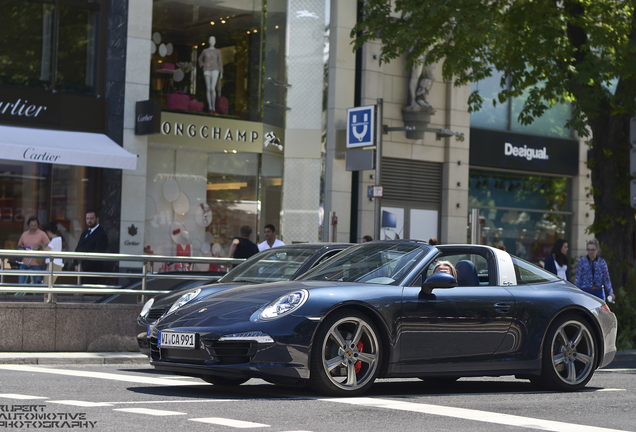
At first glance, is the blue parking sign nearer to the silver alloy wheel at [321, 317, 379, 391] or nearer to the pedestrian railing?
the pedestrian railing

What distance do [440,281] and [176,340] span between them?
2.20 meters

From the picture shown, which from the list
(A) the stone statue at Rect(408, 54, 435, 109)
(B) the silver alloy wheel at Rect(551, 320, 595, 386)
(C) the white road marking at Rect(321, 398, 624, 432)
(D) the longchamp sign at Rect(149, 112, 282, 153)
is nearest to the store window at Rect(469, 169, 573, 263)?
(A) the stone statue at Rect(408, 54, 435, 109)

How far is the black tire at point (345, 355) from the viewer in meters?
7.95

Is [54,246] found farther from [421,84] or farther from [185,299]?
[421,84]

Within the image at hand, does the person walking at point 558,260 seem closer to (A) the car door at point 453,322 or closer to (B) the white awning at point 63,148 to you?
(B) the white awning at point 63,148

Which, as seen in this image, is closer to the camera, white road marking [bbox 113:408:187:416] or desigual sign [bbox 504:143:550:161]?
white road marking [bbox 113:408:187:416]

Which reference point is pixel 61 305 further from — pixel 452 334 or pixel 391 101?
pixel 391 101

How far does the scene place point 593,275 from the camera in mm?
16094

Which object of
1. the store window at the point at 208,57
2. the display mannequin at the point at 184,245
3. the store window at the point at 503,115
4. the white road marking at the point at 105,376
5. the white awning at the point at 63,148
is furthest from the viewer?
the store window at the point at 503,115

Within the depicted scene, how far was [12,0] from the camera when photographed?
21.3 m

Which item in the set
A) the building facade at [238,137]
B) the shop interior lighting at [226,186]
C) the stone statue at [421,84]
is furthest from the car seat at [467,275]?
the stone statue at [421,84]

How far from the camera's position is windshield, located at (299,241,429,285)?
8.73 meters

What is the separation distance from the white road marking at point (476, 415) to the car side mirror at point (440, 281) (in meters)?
1.05

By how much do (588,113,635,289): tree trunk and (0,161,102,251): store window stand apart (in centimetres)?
1042
